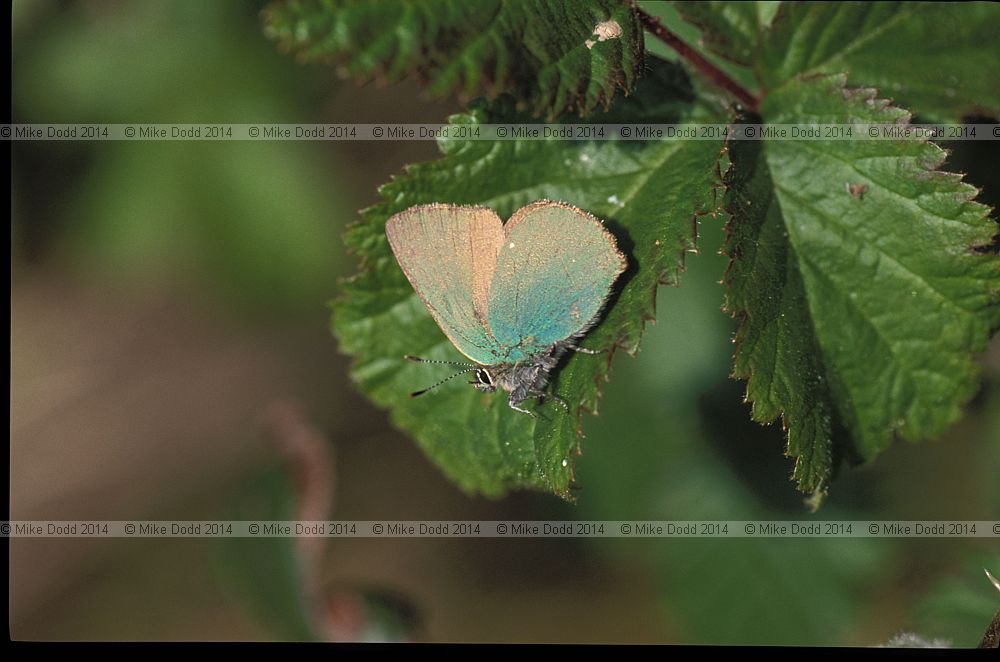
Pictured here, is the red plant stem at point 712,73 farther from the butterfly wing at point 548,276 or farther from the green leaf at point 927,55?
the butterfly wing at point 548,276

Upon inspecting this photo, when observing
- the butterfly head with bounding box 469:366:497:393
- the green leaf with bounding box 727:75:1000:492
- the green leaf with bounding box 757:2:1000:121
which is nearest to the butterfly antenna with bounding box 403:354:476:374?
the butterfly head with bounding box 469:366:497:393

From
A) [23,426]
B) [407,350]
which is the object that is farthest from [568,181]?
[23,426]

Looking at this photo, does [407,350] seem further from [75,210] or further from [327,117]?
[75,210]

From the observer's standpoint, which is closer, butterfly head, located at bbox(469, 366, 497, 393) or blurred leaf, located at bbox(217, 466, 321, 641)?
butterfly head, located at bbox(469, 366, 497, 393)

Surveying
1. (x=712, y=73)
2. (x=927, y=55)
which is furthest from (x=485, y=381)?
(x=927, y=55)

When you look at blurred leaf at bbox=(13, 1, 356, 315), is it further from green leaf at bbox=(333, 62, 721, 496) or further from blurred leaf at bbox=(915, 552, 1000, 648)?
blurred leaf at bbox=(915, 552, 1000, 648)
